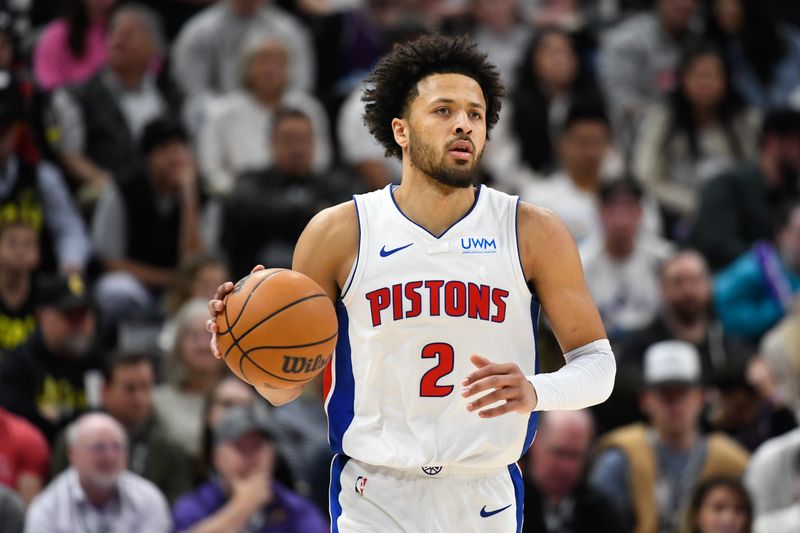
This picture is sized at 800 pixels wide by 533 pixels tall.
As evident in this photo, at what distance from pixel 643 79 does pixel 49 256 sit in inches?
209

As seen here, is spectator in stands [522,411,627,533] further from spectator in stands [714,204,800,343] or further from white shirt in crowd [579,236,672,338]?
spectator in stands [714,204,800,343]

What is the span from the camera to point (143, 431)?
337 inches

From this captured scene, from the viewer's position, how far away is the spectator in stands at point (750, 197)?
10.9 metres

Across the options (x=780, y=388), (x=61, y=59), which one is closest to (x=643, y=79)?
(x=780, y=388)

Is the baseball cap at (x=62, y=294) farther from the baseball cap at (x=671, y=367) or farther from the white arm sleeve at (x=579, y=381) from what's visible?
the white arm sleeve at (x=579, y=381)

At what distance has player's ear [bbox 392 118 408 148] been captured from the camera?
5.43 metres

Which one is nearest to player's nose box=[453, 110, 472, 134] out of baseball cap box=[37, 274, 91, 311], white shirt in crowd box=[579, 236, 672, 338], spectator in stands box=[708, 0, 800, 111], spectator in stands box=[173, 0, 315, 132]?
baseball cap box=[37, 274, 91, 311]

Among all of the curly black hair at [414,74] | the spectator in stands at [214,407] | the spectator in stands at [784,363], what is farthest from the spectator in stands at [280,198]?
the curly black hair at [414,74]

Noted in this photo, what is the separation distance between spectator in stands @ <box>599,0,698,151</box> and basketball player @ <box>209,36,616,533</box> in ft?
23.5

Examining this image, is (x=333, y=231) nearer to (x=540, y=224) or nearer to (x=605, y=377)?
(x=540, y=224)

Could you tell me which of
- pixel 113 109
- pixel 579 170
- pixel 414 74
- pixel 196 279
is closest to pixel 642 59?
pixel 579 170

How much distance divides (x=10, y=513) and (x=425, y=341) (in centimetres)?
335

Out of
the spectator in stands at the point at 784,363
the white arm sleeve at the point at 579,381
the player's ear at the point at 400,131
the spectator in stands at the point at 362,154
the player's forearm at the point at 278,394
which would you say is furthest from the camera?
the spectator in stands at the point at 362,154

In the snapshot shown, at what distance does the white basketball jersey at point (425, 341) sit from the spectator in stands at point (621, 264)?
192 inches
